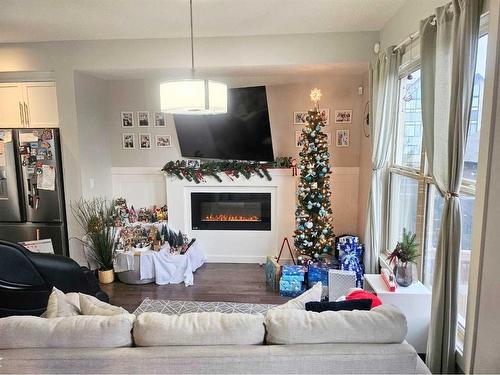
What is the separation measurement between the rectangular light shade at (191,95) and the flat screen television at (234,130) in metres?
2.29

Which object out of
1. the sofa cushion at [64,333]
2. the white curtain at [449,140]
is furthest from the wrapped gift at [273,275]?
the sofa cushion at [64,333]

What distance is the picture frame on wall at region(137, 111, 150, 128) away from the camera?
4973 mm

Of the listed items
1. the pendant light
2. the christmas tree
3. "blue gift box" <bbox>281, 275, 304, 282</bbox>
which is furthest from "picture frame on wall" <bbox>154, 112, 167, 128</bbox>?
"blue gift box" <bbox>281, 275, 304, 282</bbox>

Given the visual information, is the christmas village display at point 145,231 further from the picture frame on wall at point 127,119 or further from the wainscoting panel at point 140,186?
the picture frame on wall at point 127,119

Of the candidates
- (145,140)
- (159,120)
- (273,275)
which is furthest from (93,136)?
(273,275)

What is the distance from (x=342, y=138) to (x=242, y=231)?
1.95 meters

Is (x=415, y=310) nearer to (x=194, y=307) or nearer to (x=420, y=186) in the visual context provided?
(x=420, y=186)

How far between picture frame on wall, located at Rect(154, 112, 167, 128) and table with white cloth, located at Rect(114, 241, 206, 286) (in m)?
1.87

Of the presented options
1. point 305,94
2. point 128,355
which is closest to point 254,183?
point 305,94

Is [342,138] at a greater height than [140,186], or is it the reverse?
[342,138]

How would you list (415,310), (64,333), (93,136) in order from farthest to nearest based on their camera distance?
1. (93,136)
2. (415,310)
3. (64,333)

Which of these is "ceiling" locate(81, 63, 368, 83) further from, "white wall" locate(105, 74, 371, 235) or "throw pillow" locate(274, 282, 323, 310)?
"throw pillow" locate(274, 282, 323, 310)

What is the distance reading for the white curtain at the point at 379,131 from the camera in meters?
3.14

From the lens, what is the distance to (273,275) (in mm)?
4023
